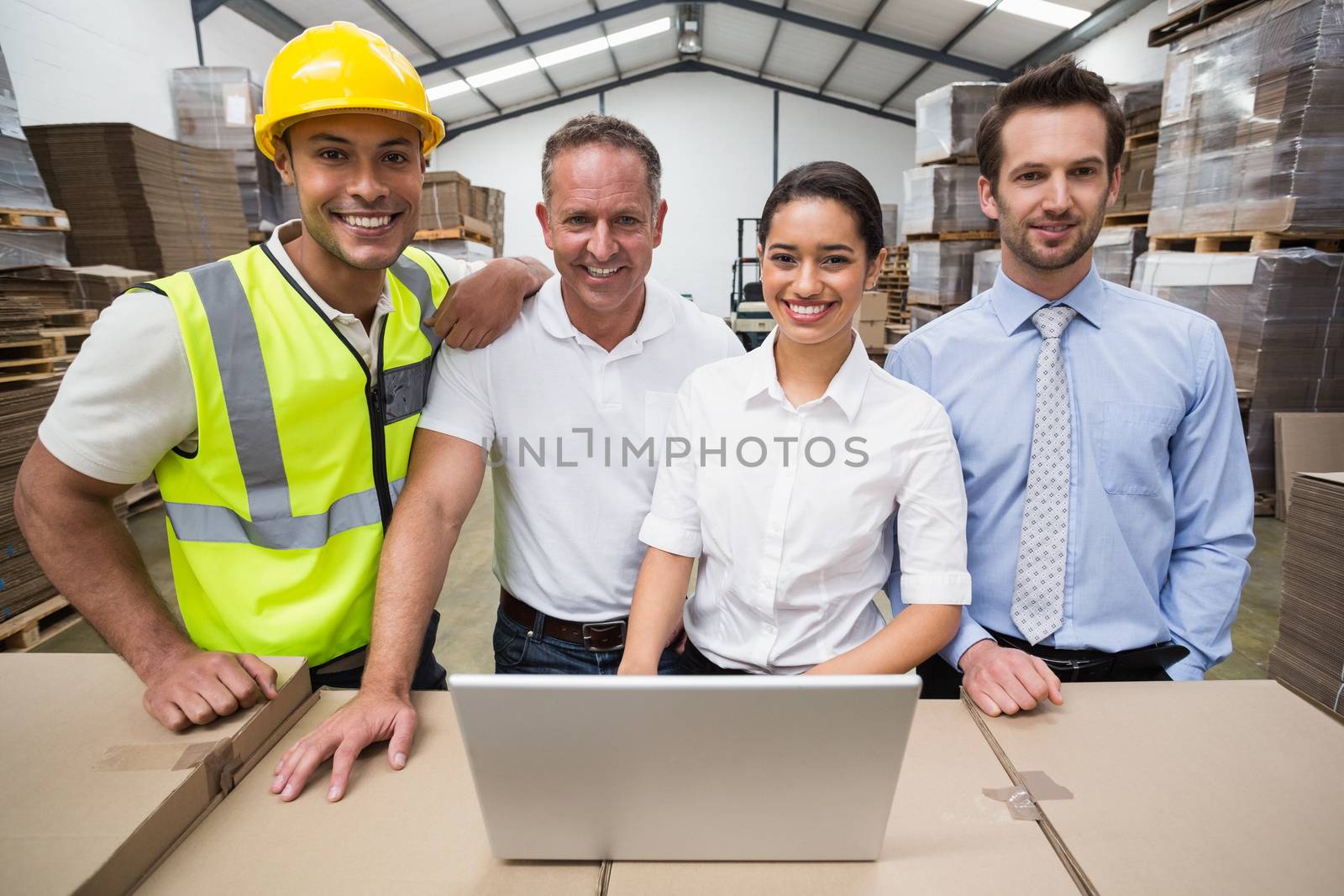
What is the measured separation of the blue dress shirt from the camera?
1517 millimetres

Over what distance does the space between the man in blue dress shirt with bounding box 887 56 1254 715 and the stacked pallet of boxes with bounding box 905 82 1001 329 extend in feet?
17.8

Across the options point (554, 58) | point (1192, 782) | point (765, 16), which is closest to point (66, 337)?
point (1192, 782)

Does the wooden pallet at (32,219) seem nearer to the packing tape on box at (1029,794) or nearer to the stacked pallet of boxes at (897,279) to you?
the packing tape on box at (1029,794)

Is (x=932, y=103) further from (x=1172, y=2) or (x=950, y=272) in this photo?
(x=1172, y=2)

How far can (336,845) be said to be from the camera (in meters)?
0.92

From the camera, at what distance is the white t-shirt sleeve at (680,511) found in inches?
57.7

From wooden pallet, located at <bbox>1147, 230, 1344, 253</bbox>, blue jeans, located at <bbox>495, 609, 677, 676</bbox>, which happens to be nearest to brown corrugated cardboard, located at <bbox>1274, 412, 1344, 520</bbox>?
wooden pallet, located at <bbox>1147, 230, 1344, 253</bbox>

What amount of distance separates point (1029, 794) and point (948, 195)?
6.75 meters

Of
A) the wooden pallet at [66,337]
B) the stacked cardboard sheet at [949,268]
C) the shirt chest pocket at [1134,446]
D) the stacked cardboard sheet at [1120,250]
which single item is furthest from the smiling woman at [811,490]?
the stacked cardboard sheet at [949,268]

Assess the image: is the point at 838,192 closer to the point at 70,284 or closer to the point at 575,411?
the point at 575,411

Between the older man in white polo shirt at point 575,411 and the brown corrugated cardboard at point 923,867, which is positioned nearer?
the brown corrugated cardboard at point 923,867

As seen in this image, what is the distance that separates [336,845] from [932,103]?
738 centimetres

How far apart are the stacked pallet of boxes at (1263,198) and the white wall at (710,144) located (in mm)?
11321

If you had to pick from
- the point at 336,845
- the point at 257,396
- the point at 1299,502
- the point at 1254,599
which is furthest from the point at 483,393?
the point at 1254,599
